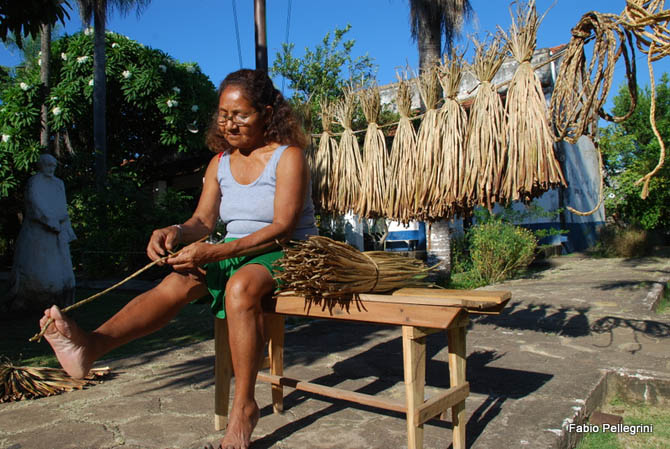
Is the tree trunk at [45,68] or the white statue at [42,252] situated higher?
the tree trunk at [45,68]

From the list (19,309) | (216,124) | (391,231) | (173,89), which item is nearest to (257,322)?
(216,124)

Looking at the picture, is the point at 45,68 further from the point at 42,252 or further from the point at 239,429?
the point at 239,429

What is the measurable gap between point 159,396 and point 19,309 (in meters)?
4.48

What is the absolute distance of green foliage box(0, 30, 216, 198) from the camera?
1030cm

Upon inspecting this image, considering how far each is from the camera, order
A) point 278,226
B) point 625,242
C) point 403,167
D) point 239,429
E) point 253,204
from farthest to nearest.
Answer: point 625,242, point 403,167, point 253,204, point 278,226, point 239,429

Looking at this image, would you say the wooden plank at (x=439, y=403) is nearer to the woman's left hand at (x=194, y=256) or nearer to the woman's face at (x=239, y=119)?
the woman's left hand at (x=194, y=256)

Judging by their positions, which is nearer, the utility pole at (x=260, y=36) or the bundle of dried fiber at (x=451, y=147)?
the bundle of dried fiber at (x=451, y=147)

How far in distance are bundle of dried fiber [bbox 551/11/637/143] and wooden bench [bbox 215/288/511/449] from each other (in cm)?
117

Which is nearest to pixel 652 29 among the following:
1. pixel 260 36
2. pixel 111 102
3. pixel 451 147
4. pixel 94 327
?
pixel 451 147

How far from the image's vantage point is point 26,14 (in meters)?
4.14

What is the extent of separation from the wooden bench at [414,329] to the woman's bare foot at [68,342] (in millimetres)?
733

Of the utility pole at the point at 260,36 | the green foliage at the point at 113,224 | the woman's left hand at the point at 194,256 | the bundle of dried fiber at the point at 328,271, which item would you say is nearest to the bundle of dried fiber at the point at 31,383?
the woman's left hand at the point at 194,256

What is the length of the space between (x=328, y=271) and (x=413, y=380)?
0.60 metres

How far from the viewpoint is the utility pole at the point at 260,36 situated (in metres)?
5.38
